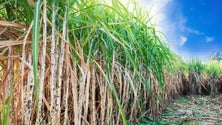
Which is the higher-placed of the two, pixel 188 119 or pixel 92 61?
pixel 92 61

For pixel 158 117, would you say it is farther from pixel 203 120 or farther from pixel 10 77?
pixel 10 77

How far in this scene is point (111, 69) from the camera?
61.0 inches

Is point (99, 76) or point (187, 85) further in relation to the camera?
point (187, 85)

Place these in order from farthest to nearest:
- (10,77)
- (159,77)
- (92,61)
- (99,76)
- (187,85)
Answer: (187,85)
(159,77)
(99,76)
(92,61)
(10,77)

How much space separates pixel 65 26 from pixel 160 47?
146cm

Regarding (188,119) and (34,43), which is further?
(188,119)

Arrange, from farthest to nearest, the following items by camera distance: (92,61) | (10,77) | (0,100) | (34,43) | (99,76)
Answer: (99,76), (92,61), (0,100), (10,77), (34,43)

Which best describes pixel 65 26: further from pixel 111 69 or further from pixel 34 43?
pixel 111 69

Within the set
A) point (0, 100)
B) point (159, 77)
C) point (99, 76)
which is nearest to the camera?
point (0, 100)

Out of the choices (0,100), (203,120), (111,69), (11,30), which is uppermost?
(11,30)

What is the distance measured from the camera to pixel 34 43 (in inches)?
27.6

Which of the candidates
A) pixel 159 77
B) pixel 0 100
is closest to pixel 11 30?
pixel 0 100

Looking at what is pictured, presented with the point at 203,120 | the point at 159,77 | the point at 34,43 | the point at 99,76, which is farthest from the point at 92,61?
the point at 203,120

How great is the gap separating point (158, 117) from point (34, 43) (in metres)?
1.85
